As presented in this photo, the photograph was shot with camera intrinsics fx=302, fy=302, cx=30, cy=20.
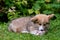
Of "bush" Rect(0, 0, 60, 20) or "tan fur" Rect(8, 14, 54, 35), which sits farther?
"bush" Rect(0, 0, 60, 20)

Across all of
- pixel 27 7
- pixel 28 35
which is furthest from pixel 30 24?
pixel 27 7

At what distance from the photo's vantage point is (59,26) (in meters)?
9.15

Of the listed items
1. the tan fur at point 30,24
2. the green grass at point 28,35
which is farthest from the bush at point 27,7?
the tan fur at point 30,24

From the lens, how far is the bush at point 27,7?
10508 millimetres

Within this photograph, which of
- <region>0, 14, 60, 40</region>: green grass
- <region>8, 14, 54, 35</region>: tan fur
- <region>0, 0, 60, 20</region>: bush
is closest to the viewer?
<region>0, 14, 60, 40</region>: green grass

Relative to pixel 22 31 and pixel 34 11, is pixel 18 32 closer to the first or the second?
pixel 22 31

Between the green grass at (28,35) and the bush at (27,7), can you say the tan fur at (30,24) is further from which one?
the bush at (27,7)

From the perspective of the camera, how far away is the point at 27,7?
11.1m

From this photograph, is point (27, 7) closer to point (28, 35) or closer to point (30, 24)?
point (30, 24)

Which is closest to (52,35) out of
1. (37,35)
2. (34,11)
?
(37,35)

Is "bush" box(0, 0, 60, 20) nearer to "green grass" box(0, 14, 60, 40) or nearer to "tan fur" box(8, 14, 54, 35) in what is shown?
"green grass" box(0, 14, 60, 40)

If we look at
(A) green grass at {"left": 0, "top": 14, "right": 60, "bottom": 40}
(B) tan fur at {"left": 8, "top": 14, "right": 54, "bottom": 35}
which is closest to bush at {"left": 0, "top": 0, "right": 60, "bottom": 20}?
(A) green grass at {"left": 0, "top": 14, "right": 60, "bottom": 40}

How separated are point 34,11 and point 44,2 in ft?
1.65

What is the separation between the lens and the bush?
10508 millimetres
